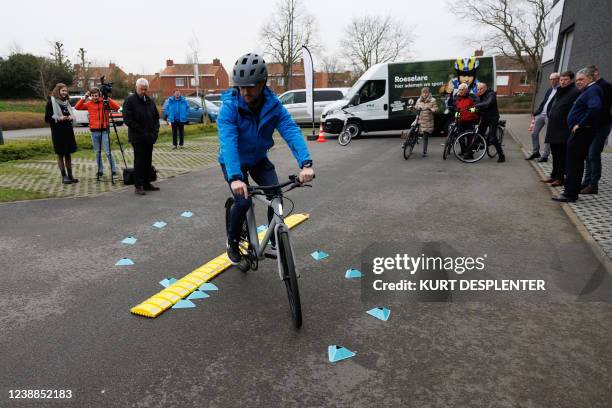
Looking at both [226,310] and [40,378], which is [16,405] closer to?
[40,378]

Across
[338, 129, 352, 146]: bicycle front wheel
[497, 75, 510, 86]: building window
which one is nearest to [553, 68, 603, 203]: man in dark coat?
[338, 129, 352, 146]: bicycle front wheel

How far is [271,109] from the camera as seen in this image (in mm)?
3592

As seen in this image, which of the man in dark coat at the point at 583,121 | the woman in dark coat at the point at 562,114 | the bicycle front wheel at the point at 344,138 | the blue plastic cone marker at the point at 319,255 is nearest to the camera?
the blue plastic cone marker at the point at 319,255

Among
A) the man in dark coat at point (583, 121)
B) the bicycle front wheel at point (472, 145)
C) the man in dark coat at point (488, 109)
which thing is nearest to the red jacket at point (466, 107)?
the man in dark coat at point (488, 109)

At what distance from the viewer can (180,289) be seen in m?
4.04

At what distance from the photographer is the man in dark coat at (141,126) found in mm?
7699

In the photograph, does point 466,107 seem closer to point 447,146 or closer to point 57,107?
point 447,146

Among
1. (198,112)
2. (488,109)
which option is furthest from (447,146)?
(198,112)

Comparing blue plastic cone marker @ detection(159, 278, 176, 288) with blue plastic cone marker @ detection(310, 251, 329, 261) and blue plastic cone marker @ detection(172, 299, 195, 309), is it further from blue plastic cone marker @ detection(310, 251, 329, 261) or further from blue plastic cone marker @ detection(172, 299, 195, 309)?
blue plastic cone marker @ detection(310, 251, 329, 261)

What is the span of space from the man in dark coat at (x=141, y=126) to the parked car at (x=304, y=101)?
15478 mm

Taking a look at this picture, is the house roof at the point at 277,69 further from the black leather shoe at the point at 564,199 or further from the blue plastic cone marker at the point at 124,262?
the blue plastic cone marker at the point at 124,262

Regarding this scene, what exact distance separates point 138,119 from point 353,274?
17.8ft

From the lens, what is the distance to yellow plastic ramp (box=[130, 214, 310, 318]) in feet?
11.9

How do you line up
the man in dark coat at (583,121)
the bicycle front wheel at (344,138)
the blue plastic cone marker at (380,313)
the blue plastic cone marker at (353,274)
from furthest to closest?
the bicycle front wheel at (344,138) < the man in dark coat at (583,121) < the blue plastic cone marker at (353,274) < the blue plastic cone marker at (380,313)
